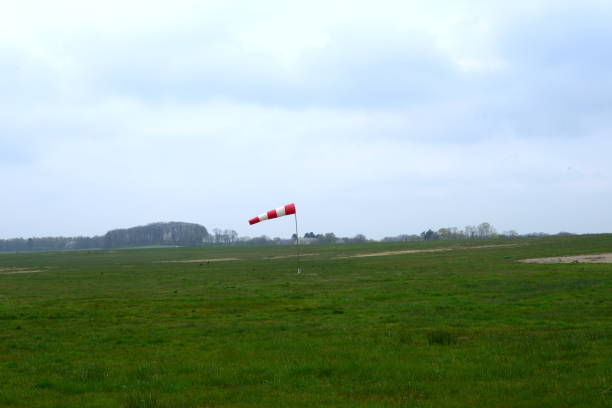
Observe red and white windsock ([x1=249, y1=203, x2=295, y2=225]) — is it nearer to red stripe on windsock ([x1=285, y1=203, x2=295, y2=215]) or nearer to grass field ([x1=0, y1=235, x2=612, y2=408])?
red stripe on windsock ([x1=285, y1=203, x2=295, y2=215])

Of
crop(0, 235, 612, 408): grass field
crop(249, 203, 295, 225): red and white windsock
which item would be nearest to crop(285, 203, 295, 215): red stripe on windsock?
crop(249, 203, 295, 225): red and white windsock

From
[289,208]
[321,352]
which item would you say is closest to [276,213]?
[289,208]

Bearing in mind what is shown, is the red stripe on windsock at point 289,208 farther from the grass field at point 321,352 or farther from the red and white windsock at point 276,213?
the grass field at point 321,352

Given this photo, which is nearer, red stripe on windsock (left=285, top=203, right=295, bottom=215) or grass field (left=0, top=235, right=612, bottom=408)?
grass field (left=0, top=235, right=612, bottom=408)

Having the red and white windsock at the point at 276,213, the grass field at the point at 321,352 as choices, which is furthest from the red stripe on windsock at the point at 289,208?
the grass field at the point at 321,352

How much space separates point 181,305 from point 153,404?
15036mm

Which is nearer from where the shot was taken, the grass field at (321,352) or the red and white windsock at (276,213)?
the grass field at (321,352)

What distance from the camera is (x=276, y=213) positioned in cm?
4106

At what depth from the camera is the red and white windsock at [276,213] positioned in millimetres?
40625

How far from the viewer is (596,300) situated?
20422mm

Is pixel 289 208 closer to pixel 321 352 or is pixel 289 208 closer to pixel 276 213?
pixel 276 213

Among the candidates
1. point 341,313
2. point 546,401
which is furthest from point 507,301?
point 546,401

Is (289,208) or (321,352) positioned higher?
(289,208)

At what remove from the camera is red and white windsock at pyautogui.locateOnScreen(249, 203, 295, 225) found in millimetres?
40625
